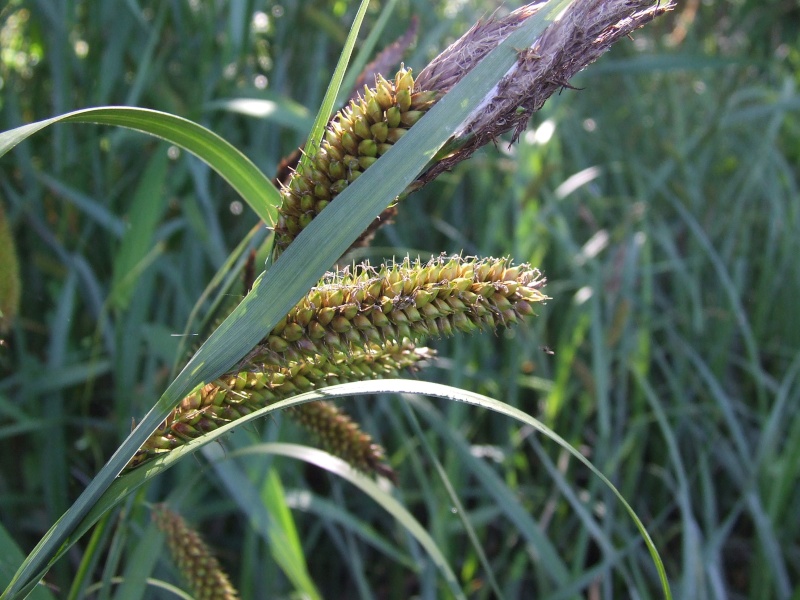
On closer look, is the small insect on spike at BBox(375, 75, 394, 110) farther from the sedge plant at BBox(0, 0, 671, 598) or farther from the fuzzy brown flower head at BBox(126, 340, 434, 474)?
the fuzzy brown flower head at BBox(126, 340, 434, 474)

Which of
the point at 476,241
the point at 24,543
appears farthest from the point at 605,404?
the point at 24,543

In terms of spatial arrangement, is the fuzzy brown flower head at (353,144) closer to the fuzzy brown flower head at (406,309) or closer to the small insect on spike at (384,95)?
the small insect on spike at (384,95)

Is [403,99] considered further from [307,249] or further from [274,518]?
[274,518]

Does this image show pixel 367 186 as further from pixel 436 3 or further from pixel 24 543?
pixel 436 3

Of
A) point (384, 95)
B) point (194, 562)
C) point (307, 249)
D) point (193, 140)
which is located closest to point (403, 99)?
point (384, 95)

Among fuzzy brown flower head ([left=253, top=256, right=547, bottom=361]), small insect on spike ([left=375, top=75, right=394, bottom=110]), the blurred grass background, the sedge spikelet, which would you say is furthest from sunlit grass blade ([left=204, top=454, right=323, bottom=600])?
small insect on spike ([left=375, top=75, right=394, bottom=110])

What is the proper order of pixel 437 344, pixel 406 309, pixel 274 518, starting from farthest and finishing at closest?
pixel 437 344, pixel 274 518, pixel 406 309
